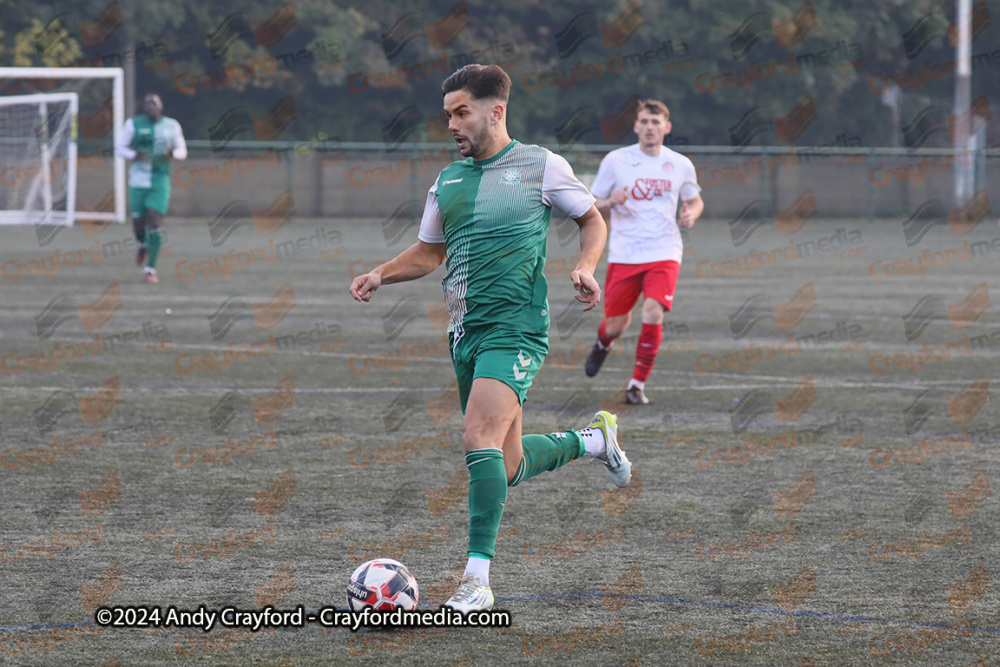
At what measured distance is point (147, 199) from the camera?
20422 mm

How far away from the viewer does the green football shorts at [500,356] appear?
5543mm

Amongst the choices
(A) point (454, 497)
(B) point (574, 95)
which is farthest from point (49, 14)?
(A) point (454, 497)

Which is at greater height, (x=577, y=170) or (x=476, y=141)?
(x=476, y=141)

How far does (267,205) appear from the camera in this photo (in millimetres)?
38719

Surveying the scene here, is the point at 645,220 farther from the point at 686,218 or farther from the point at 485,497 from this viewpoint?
the point at 485,497

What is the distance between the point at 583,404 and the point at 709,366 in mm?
2482

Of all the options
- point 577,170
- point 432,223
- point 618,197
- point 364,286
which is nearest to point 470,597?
point 364,286

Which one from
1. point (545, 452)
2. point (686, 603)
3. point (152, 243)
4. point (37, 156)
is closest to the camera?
point (686, 603)

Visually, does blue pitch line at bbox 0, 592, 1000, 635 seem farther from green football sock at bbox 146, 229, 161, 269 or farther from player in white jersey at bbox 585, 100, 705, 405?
green football sock at bbox 146, 229, 161, 269

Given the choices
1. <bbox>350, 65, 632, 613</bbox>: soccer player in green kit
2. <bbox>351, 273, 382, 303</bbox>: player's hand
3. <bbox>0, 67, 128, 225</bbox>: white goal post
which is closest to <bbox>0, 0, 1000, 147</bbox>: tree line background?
<bbox>0, 67, 128, 225</bbox>: white goal post

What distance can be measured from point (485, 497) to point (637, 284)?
5.72m

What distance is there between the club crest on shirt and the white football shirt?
4.99 metres

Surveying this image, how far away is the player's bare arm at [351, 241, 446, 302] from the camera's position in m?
5.58

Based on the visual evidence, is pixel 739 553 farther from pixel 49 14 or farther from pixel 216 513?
pixel 49 14
